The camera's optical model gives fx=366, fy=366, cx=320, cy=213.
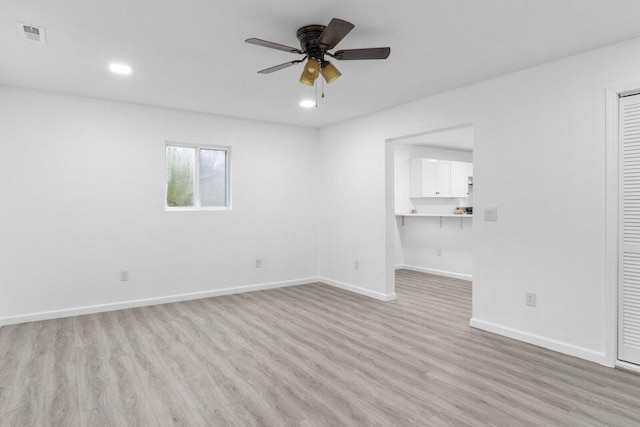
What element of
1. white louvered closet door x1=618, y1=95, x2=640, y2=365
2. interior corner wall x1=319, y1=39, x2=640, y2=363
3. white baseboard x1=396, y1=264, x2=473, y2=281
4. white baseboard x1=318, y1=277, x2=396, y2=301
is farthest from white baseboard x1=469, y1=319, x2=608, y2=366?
white baseboard x1=396, y1=264, x2=473, y2=281

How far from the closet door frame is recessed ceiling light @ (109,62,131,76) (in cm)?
414

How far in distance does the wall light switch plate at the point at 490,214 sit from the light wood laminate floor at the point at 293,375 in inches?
45.8

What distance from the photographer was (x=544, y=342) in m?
3.26

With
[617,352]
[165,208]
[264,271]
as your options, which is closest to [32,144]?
[165,208]

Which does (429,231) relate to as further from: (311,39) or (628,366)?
(311,39)

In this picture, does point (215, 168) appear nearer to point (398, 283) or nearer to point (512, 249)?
point (398, 283)

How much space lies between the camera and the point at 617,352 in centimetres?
288

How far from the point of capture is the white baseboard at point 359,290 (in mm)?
4953

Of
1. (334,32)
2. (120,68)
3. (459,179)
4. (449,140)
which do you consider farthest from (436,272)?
(120,68)

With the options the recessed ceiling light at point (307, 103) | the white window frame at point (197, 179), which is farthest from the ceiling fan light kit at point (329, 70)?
the white window frame at point (197, 179)

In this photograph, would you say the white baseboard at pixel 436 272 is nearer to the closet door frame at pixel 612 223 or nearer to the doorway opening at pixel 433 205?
the doorway opening at pixel 433 205

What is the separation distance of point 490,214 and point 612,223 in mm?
990

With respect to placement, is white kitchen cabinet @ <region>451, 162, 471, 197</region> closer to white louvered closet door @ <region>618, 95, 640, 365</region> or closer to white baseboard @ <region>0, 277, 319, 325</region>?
white baseboard @ <region>0, 277, 319, 325</region>

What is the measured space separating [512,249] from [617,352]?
109 centimetres
